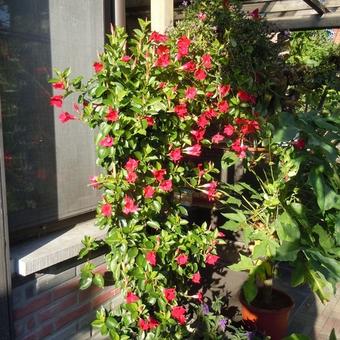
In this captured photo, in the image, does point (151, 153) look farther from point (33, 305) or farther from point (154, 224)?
point (33, 305)

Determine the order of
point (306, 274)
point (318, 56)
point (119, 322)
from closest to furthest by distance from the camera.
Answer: point (306, 274) → point (119, 322) → point (318, 56)

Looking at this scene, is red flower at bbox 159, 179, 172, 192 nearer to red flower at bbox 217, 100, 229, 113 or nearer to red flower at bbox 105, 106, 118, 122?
red flower at bbox 105, 106, 118, 122

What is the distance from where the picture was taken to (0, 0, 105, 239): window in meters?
1.81

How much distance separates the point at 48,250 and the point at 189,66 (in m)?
1.10

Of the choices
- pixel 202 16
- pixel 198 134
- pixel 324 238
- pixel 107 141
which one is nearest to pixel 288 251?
pixel 324 238

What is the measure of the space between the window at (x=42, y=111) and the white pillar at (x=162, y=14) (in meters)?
0.62

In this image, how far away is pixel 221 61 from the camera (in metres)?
2.26

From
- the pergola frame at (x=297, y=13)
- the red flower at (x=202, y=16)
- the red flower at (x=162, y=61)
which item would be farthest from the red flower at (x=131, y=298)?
the pergola frame at (x=297, y=13)

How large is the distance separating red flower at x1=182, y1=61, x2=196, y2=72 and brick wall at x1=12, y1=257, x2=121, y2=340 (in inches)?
43.3

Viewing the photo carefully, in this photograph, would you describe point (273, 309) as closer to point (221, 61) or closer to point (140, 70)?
point (221, 61)

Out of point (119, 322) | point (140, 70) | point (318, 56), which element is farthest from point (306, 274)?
point (318, 56)

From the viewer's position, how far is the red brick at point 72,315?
6.66ft

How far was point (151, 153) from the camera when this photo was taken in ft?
6.16

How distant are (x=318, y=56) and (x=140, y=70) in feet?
11.8
